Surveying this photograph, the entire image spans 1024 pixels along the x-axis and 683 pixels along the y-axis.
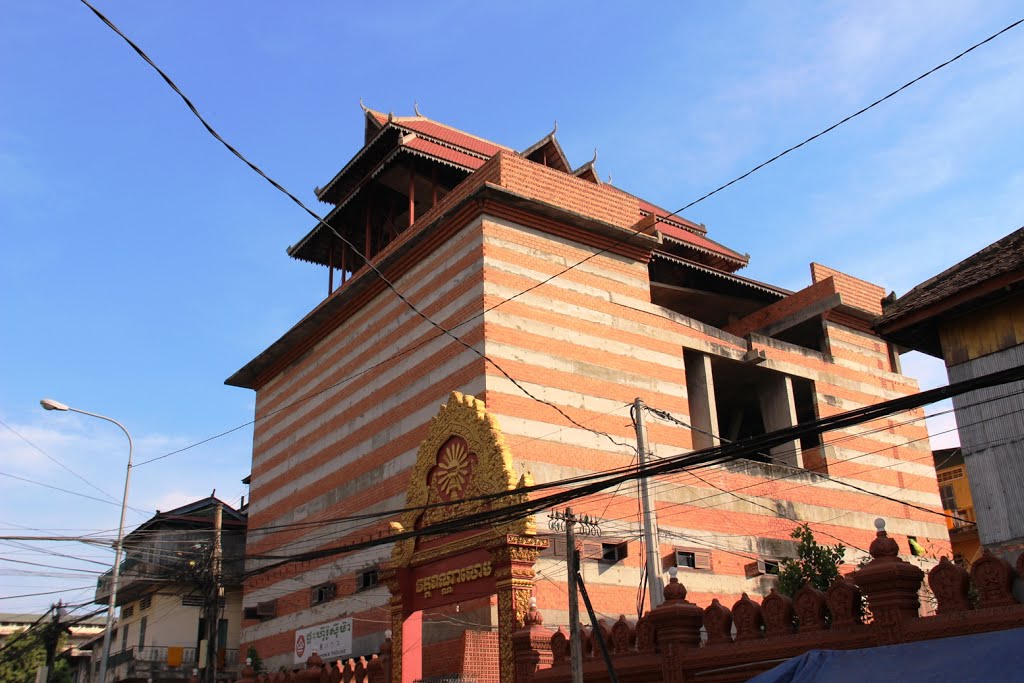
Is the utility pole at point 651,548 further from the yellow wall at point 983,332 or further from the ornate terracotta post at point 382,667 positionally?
the yellow wall at point 983,332

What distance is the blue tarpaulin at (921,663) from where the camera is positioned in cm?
794

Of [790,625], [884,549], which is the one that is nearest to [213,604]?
[790,625]

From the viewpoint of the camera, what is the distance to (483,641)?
16.8 m

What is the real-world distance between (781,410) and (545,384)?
34.6 feet

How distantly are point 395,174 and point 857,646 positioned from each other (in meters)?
24.9

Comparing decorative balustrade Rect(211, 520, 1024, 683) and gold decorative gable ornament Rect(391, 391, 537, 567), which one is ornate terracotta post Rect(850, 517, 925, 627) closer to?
decorative balustrade Rect(211, 520, 1024, 683)

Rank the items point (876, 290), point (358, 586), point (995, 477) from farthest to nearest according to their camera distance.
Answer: point (876, 290) < point (358, 586) < point (995, 477)

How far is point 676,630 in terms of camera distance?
12.1 metres

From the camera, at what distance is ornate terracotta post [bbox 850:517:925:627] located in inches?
383

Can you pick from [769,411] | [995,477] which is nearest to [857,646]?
[995,477]

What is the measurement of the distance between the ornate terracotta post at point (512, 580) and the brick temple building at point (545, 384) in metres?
2.35

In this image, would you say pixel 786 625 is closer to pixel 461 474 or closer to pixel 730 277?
pixel 461 474

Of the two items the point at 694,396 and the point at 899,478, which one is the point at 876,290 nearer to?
the point at 899,478

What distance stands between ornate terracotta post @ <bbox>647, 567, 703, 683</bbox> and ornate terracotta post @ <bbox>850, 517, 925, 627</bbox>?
8.92ft
